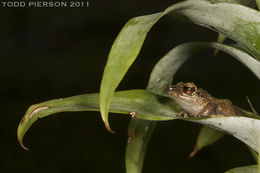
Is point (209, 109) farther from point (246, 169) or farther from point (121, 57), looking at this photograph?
point (121, 57)

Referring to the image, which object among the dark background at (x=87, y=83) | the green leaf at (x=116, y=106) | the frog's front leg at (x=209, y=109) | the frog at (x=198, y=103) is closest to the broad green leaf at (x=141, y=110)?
the green leaf at (x=116, y=106)

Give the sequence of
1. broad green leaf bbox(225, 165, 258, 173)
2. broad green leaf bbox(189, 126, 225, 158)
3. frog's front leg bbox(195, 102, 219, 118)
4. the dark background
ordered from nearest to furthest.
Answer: broad green leaf bbox(225, 165, 258, 173)
broad green leaf bbox(189, 126, 225, 158)
frog's front leg bbox(195, 102, 219, 118)
the dark background

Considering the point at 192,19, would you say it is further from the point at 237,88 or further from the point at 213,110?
the point at 237,88

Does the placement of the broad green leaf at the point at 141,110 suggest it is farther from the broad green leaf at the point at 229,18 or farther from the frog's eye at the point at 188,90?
the frog's eye at the point at 188,90

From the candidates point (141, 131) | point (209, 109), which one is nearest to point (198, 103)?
point (209, 109)

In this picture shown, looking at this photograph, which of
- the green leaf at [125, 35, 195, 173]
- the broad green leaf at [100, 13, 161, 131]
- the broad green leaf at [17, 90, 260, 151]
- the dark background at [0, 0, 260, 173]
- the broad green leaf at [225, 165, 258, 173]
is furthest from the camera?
the dark background at [0, 0, 260, 173]

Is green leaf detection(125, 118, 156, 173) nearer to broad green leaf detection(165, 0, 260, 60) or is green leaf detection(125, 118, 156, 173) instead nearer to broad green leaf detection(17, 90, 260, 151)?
broad green leaf detection(17, 90, 260, 151)

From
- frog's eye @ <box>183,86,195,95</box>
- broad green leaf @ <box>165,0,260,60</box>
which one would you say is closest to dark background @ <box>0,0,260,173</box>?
frog's eye @ <box>183,86,195,95</box>
